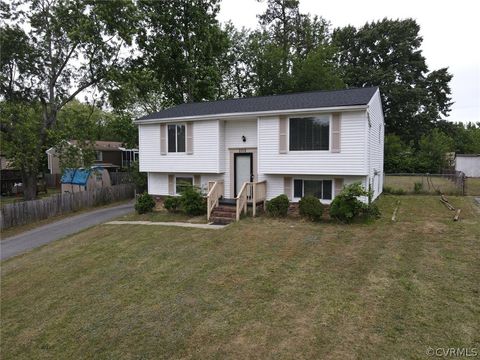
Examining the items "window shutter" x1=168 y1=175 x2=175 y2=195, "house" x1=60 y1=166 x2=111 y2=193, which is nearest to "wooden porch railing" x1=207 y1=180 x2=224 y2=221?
"window shutter" x1=168 y1=175 x2=175 y2=195

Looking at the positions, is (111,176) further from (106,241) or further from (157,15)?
(106,241)

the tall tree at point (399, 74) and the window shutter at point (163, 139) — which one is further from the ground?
the tall tree at point (399, 74)

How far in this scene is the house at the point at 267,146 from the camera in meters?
12.6

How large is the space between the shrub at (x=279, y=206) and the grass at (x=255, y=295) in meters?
1.84

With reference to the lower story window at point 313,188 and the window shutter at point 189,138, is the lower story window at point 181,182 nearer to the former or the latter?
the window shutter at point 189,138

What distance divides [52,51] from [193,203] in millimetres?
16461

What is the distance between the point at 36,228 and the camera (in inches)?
631

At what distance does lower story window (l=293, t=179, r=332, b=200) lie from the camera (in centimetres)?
1356

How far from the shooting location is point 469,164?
30406 millimetres

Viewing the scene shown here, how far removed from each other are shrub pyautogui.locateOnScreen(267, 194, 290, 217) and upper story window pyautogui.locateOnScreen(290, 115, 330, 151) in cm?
213

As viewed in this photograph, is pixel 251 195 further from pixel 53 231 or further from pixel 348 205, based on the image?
pixel 53 231

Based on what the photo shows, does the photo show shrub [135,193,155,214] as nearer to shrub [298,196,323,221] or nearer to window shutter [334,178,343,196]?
shrub [298,196,323,221]

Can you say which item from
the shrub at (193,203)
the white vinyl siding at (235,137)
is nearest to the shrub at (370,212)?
the white vinyl siding at (235,137)

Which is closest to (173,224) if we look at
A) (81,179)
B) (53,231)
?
(53,231)
